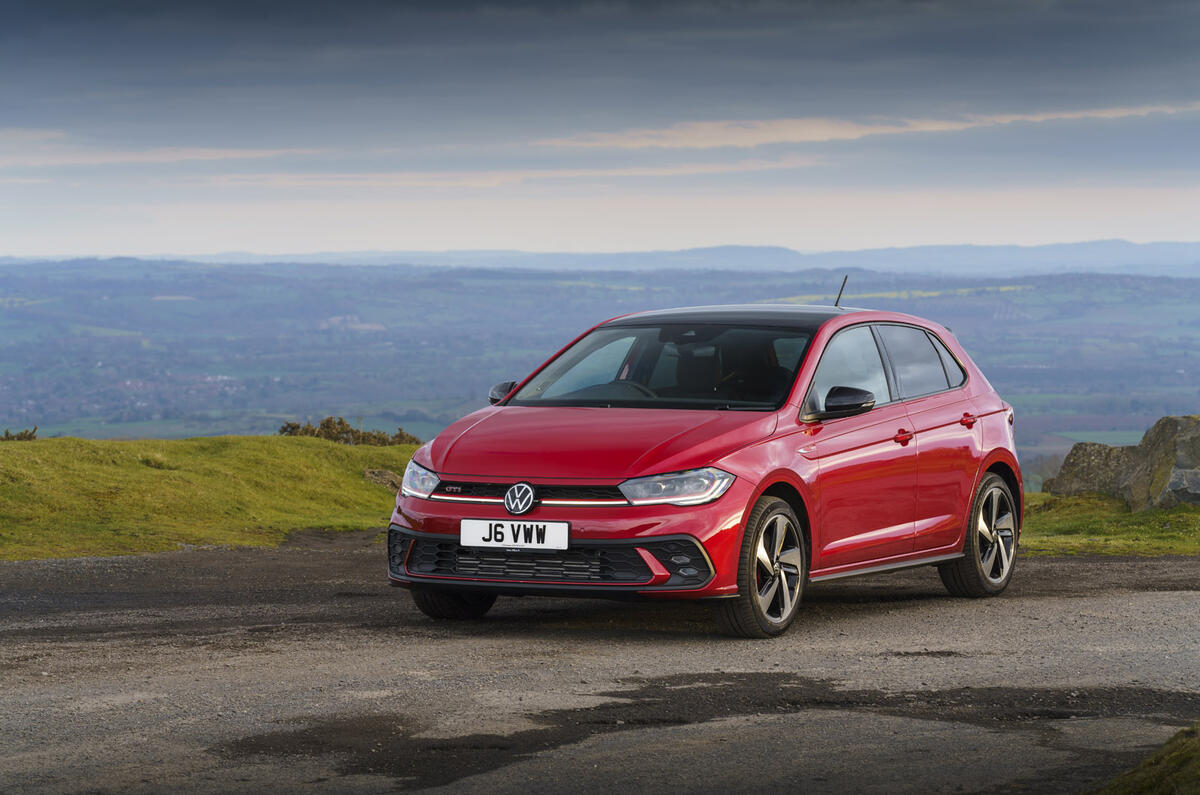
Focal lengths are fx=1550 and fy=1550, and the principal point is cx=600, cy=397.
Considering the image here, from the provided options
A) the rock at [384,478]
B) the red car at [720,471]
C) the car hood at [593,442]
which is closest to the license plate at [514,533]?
the red car at [720,471]

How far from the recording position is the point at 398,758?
5.79 meters

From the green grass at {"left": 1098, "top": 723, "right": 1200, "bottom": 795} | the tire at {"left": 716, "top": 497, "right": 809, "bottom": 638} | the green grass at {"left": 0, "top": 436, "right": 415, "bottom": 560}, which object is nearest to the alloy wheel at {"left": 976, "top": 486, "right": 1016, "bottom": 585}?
the tire at {"left": 716, "top": 497, "right": 809, "bottom": 638}

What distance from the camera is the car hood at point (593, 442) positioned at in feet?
26.8

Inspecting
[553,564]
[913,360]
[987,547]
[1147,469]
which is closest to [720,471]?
[553,564]

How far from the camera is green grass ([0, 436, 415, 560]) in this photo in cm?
1809

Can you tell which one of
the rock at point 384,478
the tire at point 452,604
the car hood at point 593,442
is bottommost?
the rock at point 384,478

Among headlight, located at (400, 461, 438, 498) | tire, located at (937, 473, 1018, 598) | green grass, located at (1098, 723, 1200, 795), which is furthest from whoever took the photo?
tire, located at (937, 473, 1018, 598)

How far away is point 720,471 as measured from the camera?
8227 mm

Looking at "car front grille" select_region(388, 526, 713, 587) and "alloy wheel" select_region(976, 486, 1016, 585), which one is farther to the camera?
"alloy wheel" select_region(976, 486, 1016, 585)

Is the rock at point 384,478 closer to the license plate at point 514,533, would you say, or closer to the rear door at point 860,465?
the rear door at point 860,465

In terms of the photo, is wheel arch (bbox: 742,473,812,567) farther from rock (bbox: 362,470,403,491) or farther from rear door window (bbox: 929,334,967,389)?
rock (bbox: 362,470,403,491)

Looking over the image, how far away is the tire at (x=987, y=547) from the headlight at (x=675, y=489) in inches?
124

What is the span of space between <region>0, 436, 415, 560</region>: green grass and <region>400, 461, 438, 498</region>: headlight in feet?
27.9

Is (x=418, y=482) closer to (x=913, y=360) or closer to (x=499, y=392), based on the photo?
(x=499, y=392)
